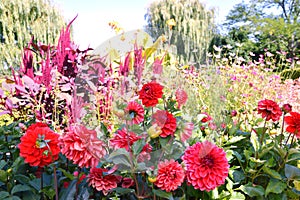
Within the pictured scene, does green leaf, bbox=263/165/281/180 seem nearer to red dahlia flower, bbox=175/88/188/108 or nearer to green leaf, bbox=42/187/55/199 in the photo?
red dahlia flower, bbox=175/88/188/108

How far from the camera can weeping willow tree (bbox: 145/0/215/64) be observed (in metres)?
1.39

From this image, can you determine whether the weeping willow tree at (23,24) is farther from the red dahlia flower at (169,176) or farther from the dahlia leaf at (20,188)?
the red dahlia flower at (169,176)

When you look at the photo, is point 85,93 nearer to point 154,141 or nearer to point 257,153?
point 154,141

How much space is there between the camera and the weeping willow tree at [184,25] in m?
1.39

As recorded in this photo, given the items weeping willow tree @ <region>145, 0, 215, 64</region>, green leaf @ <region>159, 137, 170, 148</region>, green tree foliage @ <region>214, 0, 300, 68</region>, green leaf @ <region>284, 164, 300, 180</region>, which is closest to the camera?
green leaf @ <region>159, 137, 170, 148</region>

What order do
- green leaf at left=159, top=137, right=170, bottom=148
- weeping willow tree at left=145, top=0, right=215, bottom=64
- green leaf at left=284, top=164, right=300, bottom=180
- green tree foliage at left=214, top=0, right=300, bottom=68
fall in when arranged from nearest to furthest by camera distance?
green leaf at left=159, top=137, right=170, bottom=148 → green leaf at left=284, top=164, right=300, bottom=180 → weeping willow tree at left=145, top=0, right=215, bottom=64 → green tree foliage at left=214, top=0, right=300, bottom=68

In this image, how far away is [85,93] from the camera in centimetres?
149

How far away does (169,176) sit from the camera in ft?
2.44

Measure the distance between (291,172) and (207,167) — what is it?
0.35m

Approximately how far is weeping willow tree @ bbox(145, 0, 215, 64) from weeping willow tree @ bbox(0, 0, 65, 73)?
12.2 ft

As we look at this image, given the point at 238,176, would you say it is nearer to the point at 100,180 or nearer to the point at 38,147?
the point at 100,180

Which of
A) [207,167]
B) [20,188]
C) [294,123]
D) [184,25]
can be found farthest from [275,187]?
[184,25]

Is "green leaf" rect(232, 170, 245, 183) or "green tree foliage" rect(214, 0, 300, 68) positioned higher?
"green tree foliage" rect(214, 0, 300, 68)

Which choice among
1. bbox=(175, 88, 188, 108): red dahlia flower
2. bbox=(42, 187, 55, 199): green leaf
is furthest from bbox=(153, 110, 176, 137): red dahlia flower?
bbox=(42, 187, 55, 199): green leaf
